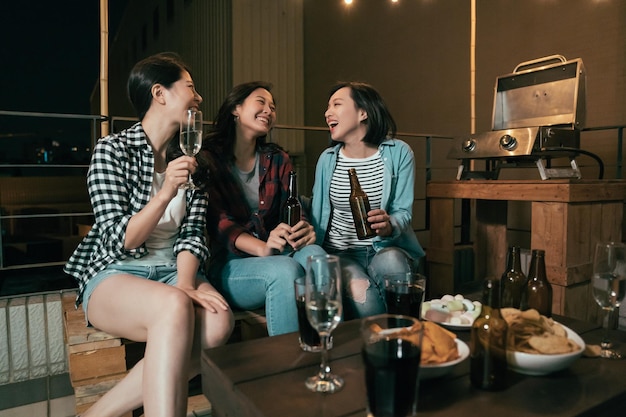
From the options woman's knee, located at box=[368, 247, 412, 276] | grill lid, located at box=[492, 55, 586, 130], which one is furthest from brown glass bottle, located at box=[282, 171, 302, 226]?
grill lid, located at box=[492, 55, 586, 130]

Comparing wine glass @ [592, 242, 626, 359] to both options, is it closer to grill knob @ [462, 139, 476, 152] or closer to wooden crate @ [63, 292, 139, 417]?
wooden crate @ [63, 292, 139, 417]

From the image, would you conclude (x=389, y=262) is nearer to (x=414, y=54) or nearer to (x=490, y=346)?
(x=490, y=346)

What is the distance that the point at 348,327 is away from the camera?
1.25 meters

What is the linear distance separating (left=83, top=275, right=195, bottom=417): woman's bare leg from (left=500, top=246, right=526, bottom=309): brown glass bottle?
0.88 metres

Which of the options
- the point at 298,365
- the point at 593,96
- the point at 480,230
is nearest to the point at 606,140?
the point at 593,96

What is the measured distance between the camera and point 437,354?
0.93 metres

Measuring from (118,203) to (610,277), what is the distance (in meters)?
1.42

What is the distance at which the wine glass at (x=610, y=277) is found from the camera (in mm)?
1124

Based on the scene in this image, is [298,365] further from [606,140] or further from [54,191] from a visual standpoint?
[54,191]

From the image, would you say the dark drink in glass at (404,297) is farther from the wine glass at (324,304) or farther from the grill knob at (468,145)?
the grill knob at (468,145)

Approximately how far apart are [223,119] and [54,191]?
4.81 m

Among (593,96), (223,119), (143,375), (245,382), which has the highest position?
(593,96)

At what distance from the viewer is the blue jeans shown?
1.61m

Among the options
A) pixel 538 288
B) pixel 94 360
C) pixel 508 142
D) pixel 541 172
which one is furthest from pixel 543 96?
pixel 94 360
